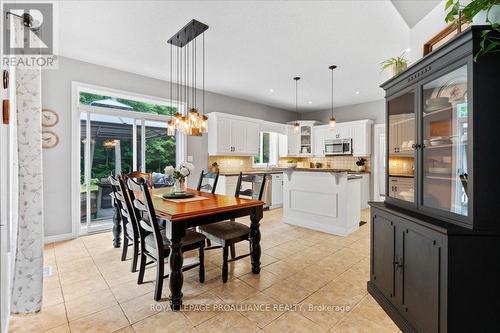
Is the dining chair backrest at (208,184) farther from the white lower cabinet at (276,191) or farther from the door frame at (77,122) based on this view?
the white lower cabinet at (276,191)

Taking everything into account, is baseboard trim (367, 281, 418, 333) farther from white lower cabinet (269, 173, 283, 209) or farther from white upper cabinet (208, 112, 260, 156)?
white upper cabinet (208, 112, 260, 156)

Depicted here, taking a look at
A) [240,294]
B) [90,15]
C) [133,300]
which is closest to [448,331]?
[240,294]

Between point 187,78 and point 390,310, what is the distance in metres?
4.51

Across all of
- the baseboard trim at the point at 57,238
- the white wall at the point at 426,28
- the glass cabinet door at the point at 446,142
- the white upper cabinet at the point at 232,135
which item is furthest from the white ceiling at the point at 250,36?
the baseboard trim at the point at 57,238

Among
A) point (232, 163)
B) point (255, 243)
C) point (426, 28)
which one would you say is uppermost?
point (426, 28)

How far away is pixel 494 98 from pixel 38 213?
3.10 metres

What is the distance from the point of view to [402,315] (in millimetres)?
1803

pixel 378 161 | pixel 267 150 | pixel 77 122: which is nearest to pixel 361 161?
pixel 378 161

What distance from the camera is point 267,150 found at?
7152mm

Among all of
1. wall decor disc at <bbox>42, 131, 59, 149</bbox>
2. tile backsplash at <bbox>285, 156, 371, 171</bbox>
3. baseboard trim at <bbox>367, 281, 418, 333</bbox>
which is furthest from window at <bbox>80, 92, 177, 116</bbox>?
baseboard trim at <bbox>367, 281, 418, 333</bbox>

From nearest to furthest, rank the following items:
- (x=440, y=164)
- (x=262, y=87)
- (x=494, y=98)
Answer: (x=494, y=98)
(x=440, y=164)
(x=262, y=87)

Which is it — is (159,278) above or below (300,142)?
below

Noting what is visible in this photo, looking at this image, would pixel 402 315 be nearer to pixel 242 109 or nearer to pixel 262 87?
pixel 262 87

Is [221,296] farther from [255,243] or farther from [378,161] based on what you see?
[378,161]
